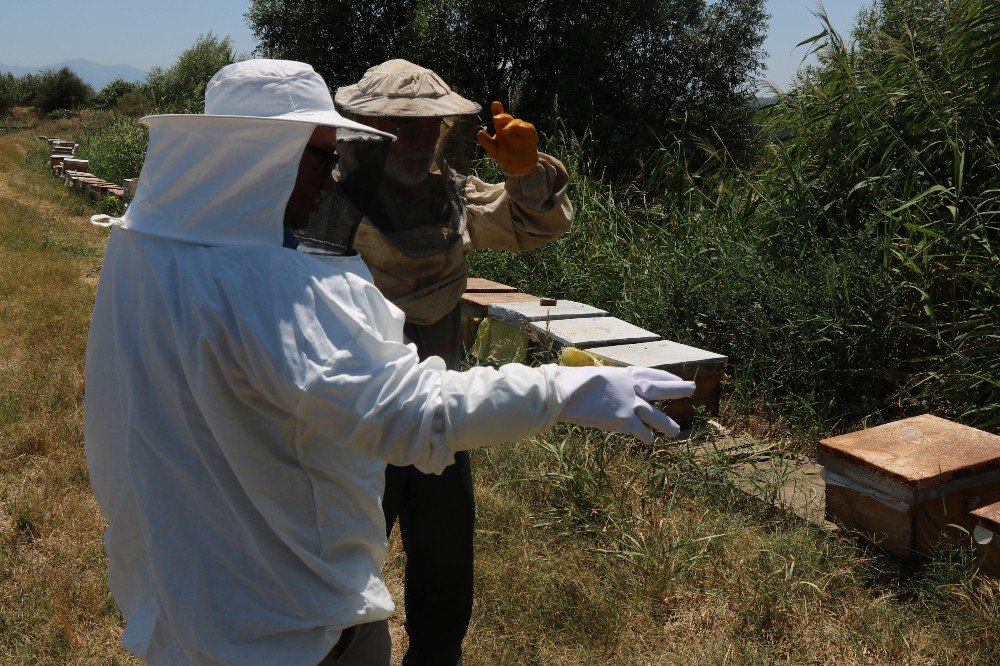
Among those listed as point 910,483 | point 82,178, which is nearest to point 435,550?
point 910,483

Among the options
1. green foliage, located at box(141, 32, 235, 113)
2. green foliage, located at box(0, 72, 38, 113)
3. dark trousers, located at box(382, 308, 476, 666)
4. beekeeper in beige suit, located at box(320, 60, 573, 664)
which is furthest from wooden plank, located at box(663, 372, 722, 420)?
green foliage, located at box(0, 72, 38, 113)

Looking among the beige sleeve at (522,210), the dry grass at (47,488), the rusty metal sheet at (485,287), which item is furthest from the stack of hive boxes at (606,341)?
the dry grass at (47,488)

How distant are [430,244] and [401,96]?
14.9 inches

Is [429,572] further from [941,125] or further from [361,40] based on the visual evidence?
[361,40]

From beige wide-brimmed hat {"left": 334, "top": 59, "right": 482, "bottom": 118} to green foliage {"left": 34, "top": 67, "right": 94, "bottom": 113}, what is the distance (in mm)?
48547

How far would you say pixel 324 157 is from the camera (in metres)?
1.45

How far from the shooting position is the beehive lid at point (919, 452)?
9.20 ft

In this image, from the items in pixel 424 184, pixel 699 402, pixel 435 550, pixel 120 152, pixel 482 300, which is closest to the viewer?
pixel 435 550

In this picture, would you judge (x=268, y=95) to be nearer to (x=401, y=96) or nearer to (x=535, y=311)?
(x=401, y=96)

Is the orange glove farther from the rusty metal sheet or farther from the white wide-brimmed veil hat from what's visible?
the rusty metal sheet

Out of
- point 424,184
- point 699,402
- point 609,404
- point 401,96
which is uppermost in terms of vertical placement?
point 401,96

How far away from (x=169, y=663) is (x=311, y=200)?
2.45 ft

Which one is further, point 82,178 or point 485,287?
point 82,178

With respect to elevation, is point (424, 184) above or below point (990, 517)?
above
